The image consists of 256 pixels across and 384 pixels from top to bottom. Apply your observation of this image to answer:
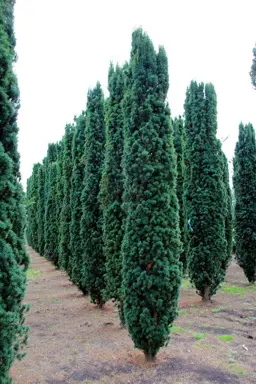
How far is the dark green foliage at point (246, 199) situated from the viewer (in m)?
16.9

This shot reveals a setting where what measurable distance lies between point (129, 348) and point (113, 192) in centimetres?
384

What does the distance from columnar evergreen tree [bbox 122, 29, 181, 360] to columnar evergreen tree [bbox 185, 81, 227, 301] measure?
5.69m

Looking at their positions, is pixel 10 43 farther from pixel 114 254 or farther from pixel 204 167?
pixel 204 167

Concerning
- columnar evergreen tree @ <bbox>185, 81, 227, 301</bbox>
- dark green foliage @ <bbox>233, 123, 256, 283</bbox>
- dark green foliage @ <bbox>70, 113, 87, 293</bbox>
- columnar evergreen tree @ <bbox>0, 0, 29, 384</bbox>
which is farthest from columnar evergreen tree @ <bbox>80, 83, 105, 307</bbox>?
dark green foliage @ <bbox>233, 123, 256, 283</bbox>

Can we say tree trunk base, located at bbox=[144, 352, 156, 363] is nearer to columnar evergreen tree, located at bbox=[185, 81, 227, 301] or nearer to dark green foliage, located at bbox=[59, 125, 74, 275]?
columnar evergreen tree, located at bbox=[185, 81, 227, 301]

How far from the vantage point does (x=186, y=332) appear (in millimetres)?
9266

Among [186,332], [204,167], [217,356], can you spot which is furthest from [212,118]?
[217,356]

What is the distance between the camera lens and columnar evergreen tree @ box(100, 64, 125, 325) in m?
9.69

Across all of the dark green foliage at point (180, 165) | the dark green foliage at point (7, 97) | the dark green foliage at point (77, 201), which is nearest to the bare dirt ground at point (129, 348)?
the dark green foliage at point (77, 201)

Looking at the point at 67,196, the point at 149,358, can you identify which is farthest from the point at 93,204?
the point at 149,358

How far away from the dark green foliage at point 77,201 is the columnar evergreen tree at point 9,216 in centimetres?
893

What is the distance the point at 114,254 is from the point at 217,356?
11.2 feet

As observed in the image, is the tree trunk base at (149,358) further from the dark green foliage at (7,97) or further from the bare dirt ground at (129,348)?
the dark green foliage at (7,97)

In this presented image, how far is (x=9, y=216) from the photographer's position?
5.13 m
